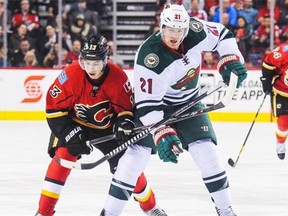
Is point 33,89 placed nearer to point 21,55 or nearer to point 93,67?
point 21,55

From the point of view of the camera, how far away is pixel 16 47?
1241 centimetres

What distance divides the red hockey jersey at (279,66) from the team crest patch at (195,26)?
136 inches

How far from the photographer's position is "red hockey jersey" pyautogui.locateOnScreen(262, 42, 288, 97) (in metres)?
8.54

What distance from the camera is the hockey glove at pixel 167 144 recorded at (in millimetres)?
4785

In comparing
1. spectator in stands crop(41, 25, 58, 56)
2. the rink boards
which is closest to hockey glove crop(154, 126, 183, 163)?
the rink boards

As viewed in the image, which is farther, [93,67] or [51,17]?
[51,17]

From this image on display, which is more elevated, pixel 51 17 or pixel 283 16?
pixel 283 16

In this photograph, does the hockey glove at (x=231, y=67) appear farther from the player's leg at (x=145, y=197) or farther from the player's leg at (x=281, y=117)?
the player's leg at (x=281, y=117)

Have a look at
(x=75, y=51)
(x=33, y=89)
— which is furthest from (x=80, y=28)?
(x=33, y=89)

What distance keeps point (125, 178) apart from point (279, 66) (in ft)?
13.0

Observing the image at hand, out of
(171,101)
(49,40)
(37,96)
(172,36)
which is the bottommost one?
(37,96)

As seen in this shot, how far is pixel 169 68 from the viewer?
4.90m

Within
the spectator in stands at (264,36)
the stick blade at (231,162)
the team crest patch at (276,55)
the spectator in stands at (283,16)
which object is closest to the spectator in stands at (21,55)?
the spectator in stands at (264,36)

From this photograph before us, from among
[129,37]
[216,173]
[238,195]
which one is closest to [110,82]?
[216,173]
